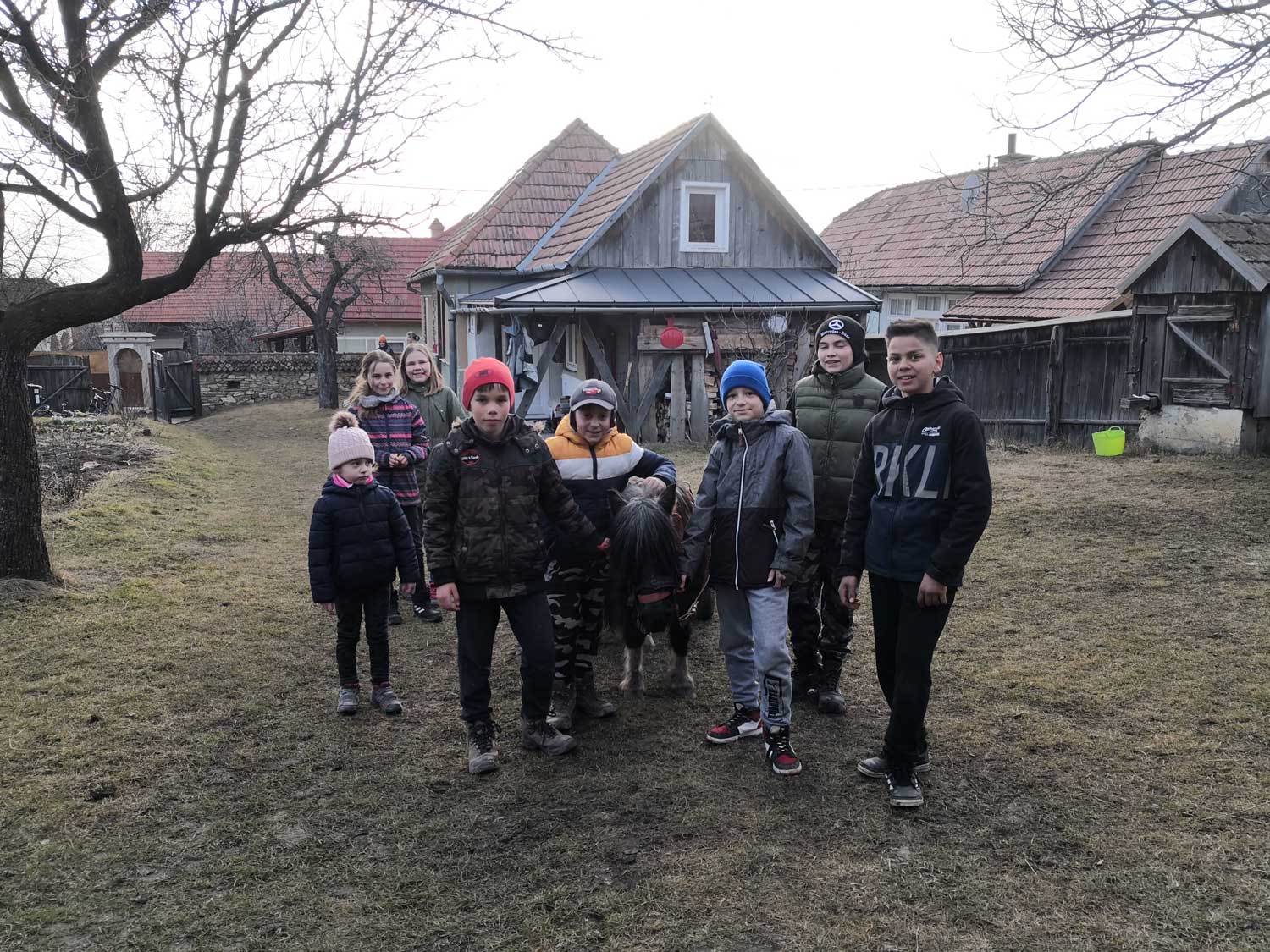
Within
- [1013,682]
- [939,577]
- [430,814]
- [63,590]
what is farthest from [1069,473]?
[63,590]

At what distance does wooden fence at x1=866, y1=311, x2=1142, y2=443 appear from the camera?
41.2 ft

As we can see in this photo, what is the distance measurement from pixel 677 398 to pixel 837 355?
11753 millimetres

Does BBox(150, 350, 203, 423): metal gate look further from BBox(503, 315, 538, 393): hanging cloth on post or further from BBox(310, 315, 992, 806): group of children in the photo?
BBox(310, 315, 992, 806): group of children

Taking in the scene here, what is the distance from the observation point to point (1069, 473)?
1045 cm

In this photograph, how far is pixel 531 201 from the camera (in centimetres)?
1925

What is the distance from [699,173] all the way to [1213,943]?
15824 mm

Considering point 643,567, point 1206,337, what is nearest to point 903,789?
point 643,567

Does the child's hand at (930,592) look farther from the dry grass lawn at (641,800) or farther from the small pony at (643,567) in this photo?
the small pony at (643,567)

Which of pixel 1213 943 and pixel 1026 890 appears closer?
pixel 1213 943

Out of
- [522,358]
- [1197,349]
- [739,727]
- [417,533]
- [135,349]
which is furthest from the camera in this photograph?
[135,349]

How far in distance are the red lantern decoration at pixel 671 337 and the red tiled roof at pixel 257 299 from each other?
61.5ft

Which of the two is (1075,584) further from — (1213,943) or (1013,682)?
(1213,943)

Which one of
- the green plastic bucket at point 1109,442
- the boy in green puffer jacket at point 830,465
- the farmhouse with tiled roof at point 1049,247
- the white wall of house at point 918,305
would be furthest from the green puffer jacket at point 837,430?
the white wall of house at point 918,305

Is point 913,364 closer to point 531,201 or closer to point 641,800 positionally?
point 641,800
